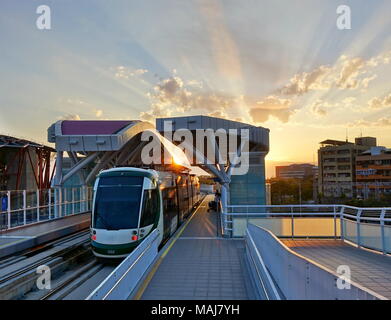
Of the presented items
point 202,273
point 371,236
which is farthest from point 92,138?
point 371,236

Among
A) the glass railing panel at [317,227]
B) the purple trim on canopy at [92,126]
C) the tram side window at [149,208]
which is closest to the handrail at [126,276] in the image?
the tram side window at [149,208]

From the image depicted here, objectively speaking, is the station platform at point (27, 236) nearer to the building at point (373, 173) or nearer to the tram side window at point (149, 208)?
the tram side window at point (149, 208)

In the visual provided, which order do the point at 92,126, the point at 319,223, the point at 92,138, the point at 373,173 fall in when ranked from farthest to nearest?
the point at 373,173 < the point at 92,126 < the point at 92,138 < the point at 319,223

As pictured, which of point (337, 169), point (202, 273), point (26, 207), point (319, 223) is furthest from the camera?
point (337, 169)

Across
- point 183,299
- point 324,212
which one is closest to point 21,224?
point 183,299

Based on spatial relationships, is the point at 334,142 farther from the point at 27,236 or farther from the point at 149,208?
the point at 27,236

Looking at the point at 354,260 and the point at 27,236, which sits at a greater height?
the point at 354,260

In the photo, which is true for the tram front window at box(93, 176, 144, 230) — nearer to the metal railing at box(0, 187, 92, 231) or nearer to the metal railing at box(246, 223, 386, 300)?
the metal railing at box(246, 223, 386, 300)

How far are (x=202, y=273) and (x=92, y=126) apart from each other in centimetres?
1992

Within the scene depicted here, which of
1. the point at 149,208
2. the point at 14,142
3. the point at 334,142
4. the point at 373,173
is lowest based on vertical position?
the point at 149,208

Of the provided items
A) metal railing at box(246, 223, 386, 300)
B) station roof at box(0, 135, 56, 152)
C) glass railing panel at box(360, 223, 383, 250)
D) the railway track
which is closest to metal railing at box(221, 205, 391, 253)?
glass railing panel at box(360, 223, 383, 250)

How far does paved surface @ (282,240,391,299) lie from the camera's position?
19.6 ft

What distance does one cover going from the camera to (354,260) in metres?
7.85

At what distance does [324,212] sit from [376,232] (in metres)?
2.42
